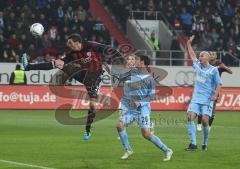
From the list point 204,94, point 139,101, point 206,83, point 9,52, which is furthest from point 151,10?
point 139,101

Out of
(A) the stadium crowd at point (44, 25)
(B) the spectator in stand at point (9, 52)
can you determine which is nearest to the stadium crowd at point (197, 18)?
(A) the stadium crowd at point (44, 25)

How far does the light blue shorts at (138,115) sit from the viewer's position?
1327cm

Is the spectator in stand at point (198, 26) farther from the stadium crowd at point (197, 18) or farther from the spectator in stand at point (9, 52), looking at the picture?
the spectator in stand at point (9, 52)

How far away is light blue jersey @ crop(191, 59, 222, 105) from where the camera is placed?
15602 mm

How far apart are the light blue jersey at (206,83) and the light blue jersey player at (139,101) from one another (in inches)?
92.6

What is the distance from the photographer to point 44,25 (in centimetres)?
3581

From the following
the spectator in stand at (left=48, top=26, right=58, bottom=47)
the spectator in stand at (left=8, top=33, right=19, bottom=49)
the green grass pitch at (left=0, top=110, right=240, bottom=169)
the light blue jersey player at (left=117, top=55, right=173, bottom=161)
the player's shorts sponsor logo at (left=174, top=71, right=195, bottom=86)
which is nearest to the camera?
the green grass pitch at (left=0, top=110, right=240, bottom=169)

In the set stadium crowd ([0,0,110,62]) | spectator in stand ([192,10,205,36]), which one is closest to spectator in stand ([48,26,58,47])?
stadium crowd ([0,0,110,62])

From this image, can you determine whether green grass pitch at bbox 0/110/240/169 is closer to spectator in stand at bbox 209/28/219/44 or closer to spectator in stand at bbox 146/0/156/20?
spectator in stand at bbox 209/28/219/44

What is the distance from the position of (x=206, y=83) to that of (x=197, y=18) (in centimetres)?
2534

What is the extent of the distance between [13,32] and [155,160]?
2233cm

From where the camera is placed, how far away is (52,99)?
100 feet

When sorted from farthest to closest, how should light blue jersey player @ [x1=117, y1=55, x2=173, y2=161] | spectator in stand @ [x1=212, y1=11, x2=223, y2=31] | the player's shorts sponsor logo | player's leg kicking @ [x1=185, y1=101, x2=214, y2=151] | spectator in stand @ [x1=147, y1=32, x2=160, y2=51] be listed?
spectator in stand @ [x1=212, y1=11, x2=223, y2=31], spectator in stand @ [x1=147, y1=32, x2=160, y2=51], the player's shorts sponsor logo, player's leg kicking @ [x1=185, y1=101, x2=214, y2=151], light blue jersey player @ [x1=117, y1=55, x2=173, y2=161]

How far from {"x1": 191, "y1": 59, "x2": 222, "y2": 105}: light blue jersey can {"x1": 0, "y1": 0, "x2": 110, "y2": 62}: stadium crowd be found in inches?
736
